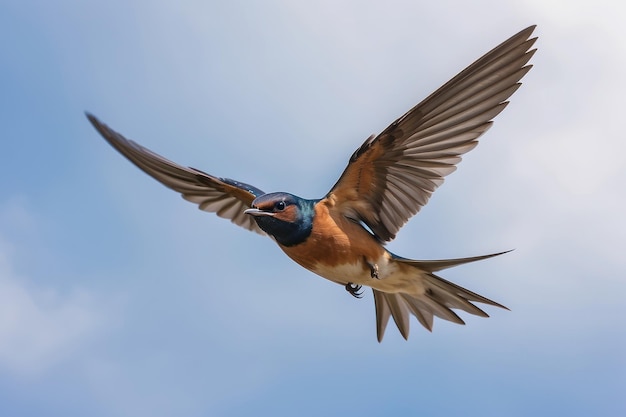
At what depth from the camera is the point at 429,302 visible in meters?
6.29

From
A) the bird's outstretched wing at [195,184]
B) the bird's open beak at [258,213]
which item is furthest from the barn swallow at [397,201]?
the bird's outstretched wing at [195,184]

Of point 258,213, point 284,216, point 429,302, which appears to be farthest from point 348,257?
point 429,302

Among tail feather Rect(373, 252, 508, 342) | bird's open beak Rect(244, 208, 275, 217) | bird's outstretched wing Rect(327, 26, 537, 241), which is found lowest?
tail feather Rect(373, 252, 508, 342)

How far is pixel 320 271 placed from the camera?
588 centimetres

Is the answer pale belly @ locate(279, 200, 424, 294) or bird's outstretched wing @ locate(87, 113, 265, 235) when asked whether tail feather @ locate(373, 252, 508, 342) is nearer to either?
pale belly @ locate(279, 200, 424, 294)

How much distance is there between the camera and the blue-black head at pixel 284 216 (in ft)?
18.5

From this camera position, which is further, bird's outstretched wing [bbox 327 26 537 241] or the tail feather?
the tail feather

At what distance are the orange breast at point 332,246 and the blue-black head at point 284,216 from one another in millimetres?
73

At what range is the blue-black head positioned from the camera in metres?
5.65

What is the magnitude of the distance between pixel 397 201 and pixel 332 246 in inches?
25.4

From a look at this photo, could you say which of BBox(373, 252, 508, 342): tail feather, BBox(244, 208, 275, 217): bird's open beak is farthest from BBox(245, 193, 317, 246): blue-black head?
BBox(373, 252, 508, 342): tail feather

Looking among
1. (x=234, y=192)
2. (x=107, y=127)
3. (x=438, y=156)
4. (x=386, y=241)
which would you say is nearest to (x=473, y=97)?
(x=438, y=156)

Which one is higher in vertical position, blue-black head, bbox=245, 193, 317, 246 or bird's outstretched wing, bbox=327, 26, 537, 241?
bird's outstretched wing, bbox=327, 26, 537, 241

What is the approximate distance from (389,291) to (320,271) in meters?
0.63
